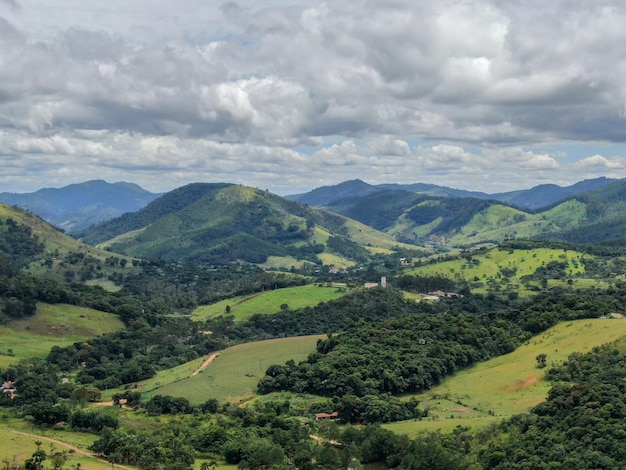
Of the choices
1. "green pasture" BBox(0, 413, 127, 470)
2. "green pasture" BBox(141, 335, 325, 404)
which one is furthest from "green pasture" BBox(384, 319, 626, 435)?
"green pasture" BBox(0, 413, 127, 470)

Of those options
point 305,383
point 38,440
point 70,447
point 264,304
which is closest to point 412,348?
point 305,383

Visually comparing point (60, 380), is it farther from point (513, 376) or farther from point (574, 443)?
point (574, 443)

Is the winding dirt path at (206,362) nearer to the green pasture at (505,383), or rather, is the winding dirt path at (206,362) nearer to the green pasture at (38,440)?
the green pasture at (38,440)

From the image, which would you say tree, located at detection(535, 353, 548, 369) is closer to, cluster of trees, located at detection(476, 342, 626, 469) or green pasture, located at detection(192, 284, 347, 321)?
cluster of trees, located at detection(476, 342, 626, 469)

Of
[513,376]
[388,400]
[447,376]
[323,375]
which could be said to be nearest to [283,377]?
[323,375]

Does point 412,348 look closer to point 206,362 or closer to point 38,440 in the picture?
point 206,362

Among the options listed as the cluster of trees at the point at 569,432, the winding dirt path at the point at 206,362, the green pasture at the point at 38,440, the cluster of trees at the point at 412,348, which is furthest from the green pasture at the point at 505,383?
the winding dirt path at the point at 206,362
